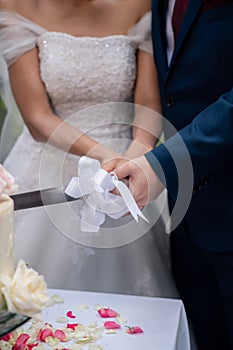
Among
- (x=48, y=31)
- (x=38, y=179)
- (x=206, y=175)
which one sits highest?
(x=48, y=31)

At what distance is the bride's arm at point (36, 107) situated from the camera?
1.71 meters

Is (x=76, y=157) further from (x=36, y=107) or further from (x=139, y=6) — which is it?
(x=139, y=6)

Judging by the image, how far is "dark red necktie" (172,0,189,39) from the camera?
152 cm

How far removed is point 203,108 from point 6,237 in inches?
30.7

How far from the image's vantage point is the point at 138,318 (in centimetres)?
128

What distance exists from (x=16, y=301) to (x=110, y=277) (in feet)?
3.35

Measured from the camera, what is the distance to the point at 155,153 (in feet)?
4.63

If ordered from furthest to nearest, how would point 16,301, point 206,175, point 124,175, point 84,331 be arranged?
point 206,175, point 124,175, point 84,331, point 16,301

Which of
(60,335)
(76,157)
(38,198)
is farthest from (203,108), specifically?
(60,335)

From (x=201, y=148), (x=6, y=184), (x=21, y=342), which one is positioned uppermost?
(x=6, y=184)

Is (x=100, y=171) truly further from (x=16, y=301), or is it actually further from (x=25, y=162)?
(x=25, y=162)

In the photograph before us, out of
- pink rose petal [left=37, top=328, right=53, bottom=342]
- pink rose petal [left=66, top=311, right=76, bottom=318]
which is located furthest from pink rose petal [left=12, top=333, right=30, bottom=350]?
pink rose petal [left=66, top=311, right=76, bottom=318]

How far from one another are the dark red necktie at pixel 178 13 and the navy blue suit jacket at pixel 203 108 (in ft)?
0.15

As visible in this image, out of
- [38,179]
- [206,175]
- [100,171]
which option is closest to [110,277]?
[38,179]
